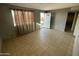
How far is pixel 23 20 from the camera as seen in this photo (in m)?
1.20

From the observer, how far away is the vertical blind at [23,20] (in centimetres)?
A: 116

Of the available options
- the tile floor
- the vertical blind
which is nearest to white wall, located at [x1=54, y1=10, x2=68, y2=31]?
the tile floor

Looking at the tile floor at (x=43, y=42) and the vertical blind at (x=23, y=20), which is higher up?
the vertical blind at (x=23, y=20)

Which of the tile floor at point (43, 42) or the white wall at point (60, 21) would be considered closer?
the tile floor at point (43, 42)

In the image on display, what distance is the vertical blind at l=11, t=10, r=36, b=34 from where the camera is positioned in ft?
3.79

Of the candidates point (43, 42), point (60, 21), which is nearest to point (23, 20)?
point (43, 42)

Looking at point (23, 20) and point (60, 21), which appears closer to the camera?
point (23, 20)

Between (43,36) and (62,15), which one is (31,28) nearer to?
(43,36)

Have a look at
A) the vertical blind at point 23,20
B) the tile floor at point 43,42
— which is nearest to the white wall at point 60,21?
the tile floor at point 43,42

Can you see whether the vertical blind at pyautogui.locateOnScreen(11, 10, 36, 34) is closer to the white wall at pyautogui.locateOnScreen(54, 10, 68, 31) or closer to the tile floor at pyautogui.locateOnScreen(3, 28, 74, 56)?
the tile floor at pyautogui.locateOnScreen(3, 28, 74, 56)

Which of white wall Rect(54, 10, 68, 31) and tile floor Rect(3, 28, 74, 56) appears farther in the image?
white wall Rect(54, 10, 68, 31)

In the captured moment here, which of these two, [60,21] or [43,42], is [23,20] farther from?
[60,21]

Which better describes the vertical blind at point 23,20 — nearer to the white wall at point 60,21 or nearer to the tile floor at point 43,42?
the tile floor at point 43,42

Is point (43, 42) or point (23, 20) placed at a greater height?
point (23, 20)
